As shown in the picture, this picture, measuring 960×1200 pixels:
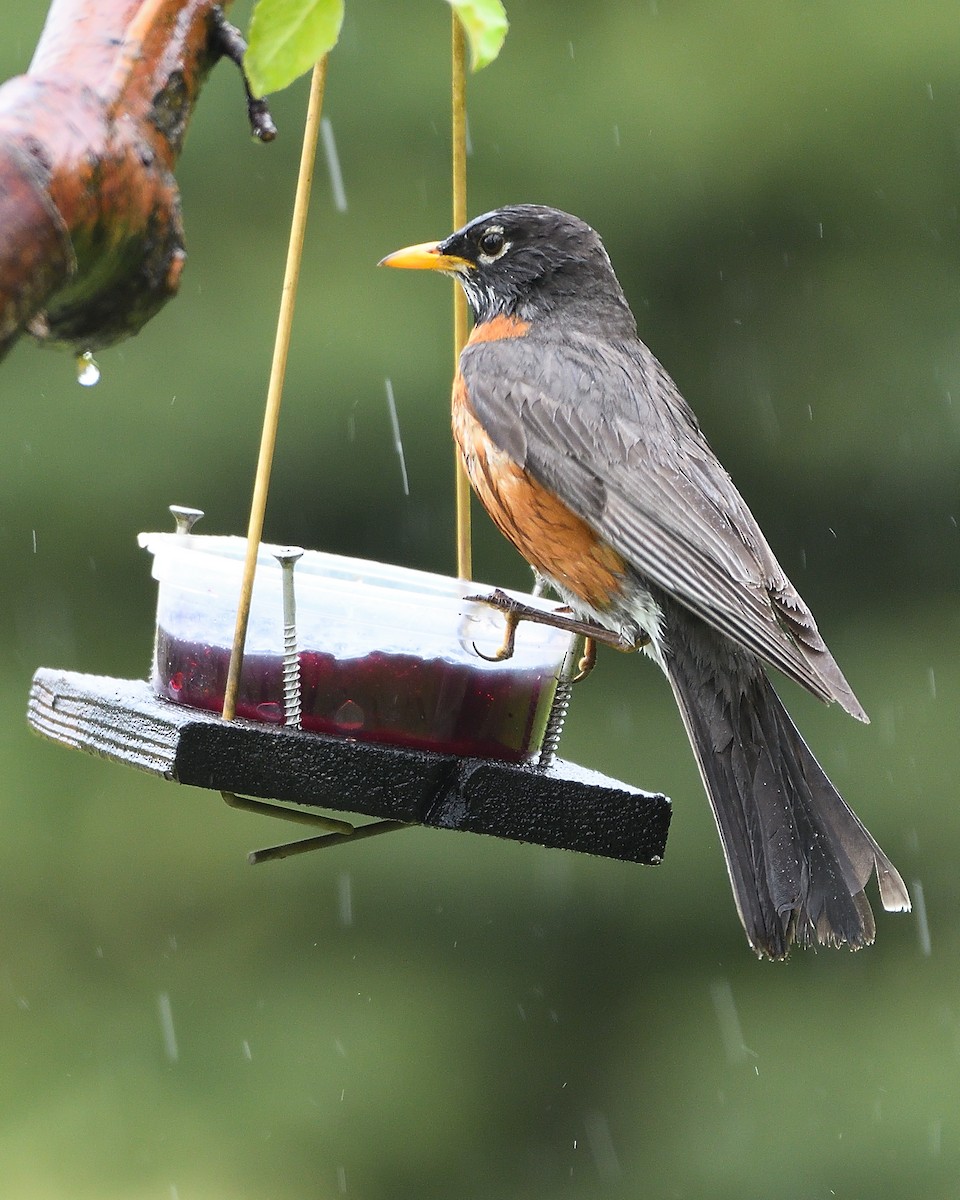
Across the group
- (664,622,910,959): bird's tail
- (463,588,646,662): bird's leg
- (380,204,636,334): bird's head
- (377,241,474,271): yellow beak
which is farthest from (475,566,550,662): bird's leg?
(380,204,636,334): bird's head

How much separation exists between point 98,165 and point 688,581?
1.74m

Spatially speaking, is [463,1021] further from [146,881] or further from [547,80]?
[547,80]

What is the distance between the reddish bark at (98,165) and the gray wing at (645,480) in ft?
4.87

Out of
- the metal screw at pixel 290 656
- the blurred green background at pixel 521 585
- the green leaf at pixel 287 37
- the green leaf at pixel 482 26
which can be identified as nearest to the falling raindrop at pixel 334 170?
the blurred green background at pixel 521 585

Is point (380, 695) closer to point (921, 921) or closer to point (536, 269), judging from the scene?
point (536, 269)

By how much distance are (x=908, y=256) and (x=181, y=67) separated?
18.0 feet

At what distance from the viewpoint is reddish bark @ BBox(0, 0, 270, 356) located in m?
1.14

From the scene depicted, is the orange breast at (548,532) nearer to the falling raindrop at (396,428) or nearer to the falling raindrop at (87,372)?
the falling raindrop at (87,372)

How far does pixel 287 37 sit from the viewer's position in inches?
61.6

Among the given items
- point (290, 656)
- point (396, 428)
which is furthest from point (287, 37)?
point (396, 428)

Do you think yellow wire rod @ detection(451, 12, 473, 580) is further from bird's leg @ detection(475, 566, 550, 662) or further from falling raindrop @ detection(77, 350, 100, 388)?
falling raindrop @ detection(77, 350, 100, 388)

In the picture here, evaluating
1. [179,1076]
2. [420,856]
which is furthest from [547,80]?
[179,1076]

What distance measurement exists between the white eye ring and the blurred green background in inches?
89.2

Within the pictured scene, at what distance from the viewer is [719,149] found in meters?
6.25
